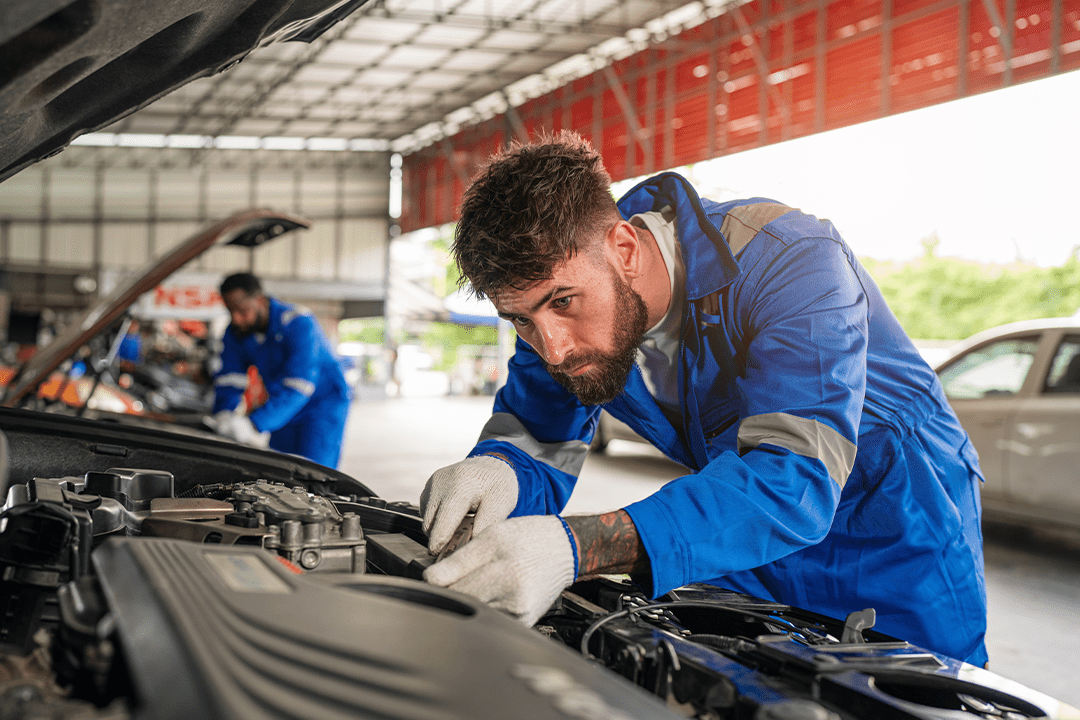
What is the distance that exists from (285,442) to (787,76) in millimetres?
8231

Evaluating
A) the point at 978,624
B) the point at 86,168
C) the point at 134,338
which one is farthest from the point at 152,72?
the point at 86,168

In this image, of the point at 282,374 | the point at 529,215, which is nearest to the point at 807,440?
the point at 529,215

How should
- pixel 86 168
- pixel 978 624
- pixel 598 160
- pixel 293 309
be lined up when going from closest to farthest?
pixel 978 624 < pixel 598 160 < pixel 293 309 < pixel 86 168

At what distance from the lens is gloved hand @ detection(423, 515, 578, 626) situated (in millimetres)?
896

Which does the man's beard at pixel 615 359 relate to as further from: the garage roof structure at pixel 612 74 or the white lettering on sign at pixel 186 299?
the white lettering on sign at pixel 186 299

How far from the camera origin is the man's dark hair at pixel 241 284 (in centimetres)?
367

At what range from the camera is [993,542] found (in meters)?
4.43

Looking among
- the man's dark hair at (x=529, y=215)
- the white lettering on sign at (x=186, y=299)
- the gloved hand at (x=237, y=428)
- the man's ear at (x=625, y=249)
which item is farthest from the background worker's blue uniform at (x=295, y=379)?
the white lettering on sign at (x=186, y=299)

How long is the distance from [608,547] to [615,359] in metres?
0.46

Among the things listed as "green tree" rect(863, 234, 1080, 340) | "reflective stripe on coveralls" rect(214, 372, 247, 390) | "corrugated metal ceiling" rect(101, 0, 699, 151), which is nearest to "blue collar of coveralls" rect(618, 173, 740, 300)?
"reflective stripe on coveralls" rect(214, 372, 247, 390)

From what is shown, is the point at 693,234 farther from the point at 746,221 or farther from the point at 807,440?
the point at 807,440

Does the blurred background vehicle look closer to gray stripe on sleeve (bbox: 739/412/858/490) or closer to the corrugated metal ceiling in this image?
gray stripe on sleeve (bbox: 739/412/858/490)

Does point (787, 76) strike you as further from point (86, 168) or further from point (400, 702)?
point (86, 168)

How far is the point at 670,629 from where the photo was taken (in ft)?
3.20
